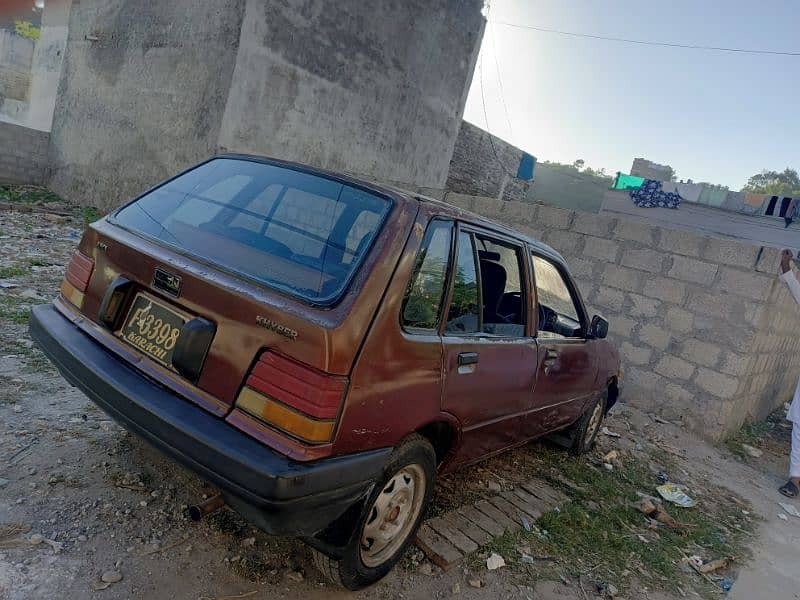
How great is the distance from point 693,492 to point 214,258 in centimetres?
429

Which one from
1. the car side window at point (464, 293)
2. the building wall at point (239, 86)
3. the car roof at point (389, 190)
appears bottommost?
the car side window at point (464, 293)

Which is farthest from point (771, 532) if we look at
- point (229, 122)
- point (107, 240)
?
point (229, 122)

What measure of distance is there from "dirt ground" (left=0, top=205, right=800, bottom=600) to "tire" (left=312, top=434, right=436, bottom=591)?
12cm

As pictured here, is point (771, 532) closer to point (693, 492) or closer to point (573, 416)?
point (693, 492)

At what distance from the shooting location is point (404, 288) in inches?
80.8

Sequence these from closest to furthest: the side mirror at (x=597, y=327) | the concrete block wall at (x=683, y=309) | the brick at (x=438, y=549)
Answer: the brick at (x=438, y=549) < the side mirror at (x=597, y=327) < the concrete block wall at (x=683, y=309)

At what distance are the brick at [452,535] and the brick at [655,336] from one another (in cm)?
395

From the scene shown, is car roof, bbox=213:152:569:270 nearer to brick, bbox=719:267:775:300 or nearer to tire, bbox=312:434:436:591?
tire, bbox=312:434:436:591

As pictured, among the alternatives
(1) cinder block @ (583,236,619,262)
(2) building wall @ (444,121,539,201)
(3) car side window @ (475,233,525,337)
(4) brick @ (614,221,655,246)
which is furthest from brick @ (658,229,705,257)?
(2) building wall @ (444,121,539,201)

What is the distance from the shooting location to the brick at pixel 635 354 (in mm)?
5883

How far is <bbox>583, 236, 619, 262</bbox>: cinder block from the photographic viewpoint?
20.0 feet

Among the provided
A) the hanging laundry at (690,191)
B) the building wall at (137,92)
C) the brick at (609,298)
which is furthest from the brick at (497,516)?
the hanging laundry at (690,191)

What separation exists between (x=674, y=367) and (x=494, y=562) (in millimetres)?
3960

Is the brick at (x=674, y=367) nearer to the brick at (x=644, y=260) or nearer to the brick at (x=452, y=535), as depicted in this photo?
the brick at (x=644, y=260)
